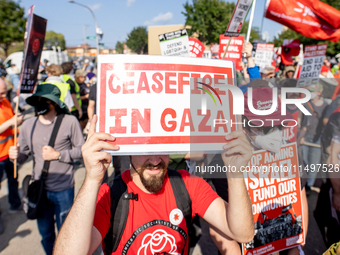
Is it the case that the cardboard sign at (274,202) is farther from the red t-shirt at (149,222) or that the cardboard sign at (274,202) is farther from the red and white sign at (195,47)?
the red and white sign at (195,47)

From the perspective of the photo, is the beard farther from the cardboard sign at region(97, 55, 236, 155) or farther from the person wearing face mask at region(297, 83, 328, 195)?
the person wearing face mask at region(297, 83, 328, 195)

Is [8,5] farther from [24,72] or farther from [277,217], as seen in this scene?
[277,217]

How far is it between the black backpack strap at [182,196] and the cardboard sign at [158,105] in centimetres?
41

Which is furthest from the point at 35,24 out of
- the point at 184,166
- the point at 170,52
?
the point at 184,166

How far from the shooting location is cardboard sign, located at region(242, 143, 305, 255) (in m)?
2.01

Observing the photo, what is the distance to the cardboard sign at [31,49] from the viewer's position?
2844mm

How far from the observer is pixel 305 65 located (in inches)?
205

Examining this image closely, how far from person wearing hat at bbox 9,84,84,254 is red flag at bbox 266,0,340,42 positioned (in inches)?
158

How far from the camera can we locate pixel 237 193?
4.87 feet

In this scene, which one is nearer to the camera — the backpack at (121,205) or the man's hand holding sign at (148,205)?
the man's hand holding sign at (148,205)

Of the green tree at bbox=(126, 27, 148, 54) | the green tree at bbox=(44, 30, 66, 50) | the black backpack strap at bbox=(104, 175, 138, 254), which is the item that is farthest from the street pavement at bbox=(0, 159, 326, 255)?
the green tree at bbox=(126, 27, 148, 54)

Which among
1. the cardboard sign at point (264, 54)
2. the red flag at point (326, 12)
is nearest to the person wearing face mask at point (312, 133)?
the red flag at point (326, 12)

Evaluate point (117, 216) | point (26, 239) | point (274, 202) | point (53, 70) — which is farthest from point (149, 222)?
point (53, 70)

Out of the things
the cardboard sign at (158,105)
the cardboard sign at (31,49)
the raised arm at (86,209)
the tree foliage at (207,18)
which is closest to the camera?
the raised arm at (86,209)
